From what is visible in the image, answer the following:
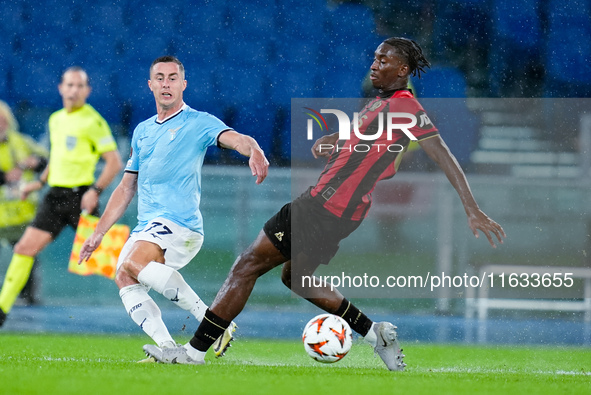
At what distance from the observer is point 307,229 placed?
Answer: 431cm

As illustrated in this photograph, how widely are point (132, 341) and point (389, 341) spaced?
2.12 metres

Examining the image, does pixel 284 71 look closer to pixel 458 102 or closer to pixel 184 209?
pixel 458 102

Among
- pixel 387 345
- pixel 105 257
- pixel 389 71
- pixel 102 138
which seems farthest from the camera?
pixel 105 257

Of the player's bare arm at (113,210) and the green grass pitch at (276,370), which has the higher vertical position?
the player's bare arm at (113,210)

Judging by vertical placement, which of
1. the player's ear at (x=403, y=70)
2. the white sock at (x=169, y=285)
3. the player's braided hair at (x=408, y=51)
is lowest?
the white sock at (x=169, y=285)

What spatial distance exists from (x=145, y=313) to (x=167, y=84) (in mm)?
1369

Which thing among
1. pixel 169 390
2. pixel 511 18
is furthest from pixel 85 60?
pixel 169 390

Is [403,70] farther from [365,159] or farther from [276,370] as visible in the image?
[276,370]

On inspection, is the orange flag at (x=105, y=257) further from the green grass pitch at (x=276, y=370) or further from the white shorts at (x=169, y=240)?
the white shorts at (x=169, y=240)

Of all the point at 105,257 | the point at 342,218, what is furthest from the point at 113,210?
the point at 105,257

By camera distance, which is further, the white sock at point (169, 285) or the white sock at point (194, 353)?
the white sock at point (169, 285)

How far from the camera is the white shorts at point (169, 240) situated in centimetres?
455

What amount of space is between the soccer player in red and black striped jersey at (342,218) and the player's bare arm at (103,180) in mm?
2560

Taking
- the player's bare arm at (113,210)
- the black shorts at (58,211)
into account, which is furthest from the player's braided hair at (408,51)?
the black shorts at (58,211)
